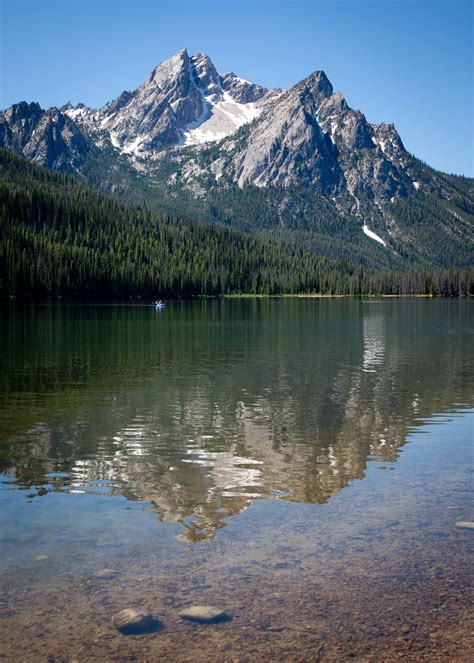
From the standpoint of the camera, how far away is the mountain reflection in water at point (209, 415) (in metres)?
17.5

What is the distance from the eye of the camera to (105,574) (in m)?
11.3

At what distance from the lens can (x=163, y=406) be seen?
30453 millimetres

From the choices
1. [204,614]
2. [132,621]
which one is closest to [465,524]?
[204,614]

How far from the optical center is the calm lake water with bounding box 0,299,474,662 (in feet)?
31.0

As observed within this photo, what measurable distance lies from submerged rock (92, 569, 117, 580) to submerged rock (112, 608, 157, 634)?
1.32 m

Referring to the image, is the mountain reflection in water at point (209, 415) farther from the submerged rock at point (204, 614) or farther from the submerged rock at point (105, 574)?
the submerged rock at point (204, 614)

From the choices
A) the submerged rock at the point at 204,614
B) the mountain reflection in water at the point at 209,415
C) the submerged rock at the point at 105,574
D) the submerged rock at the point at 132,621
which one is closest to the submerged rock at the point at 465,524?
the mountain reflection in water at the point at 209,415

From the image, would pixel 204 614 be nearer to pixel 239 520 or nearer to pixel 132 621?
pixel 132 621

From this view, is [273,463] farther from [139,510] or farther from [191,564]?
[191,564]

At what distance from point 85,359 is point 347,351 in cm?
2525

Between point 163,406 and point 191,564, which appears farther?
point 163,406

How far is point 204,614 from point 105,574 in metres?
2.43

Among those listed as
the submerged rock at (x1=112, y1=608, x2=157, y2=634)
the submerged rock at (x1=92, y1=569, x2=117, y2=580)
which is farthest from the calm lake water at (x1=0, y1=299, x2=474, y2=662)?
the submerged rock at (x1=112, y1=608, x2=157, y2=634)

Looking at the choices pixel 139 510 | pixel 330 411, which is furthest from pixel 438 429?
pixel 139 510
